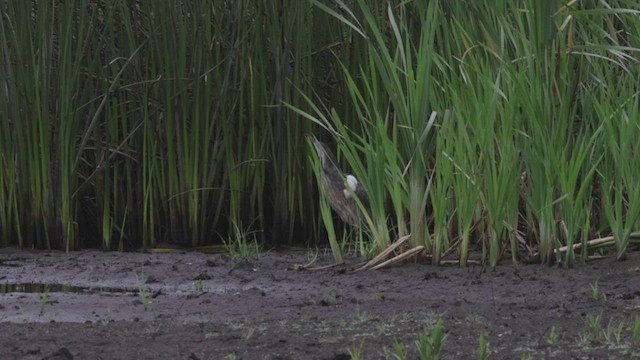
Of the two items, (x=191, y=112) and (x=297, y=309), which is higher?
(x=191, y=112)

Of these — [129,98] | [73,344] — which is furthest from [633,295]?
[129,98]

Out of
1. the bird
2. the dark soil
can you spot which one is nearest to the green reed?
the bird

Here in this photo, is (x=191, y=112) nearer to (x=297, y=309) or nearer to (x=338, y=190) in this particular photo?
(x=338, y=190)

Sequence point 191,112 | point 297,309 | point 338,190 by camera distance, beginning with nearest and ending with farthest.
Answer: point 297,309
point 338,190
point 191,112

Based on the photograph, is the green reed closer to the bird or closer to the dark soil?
the bird

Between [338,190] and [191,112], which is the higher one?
[191,112]

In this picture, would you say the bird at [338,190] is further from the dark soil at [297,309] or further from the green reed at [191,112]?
the dark soil at [297,309]

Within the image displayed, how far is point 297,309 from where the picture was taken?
3.40 metres

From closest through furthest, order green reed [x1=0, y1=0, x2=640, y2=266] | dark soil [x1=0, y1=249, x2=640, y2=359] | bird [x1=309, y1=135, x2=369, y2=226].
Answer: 1. dark soil [x1=0, y1=249, x2=640, y2=359]
2. bird [x1=309, y1=135, x2=369, y2=226]
3. green reed [x1=0, y1=0, x2=640, y2=266]

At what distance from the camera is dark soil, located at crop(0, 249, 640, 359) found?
2.69 meters

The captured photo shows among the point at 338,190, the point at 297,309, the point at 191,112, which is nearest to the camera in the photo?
the point at 297,309

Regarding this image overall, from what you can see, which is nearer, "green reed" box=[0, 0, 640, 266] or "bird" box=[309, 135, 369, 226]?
"bird" box=[309, 135, 369, 226]

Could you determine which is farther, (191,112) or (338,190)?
(191,112)

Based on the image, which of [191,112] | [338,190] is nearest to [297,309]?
[338,190]
